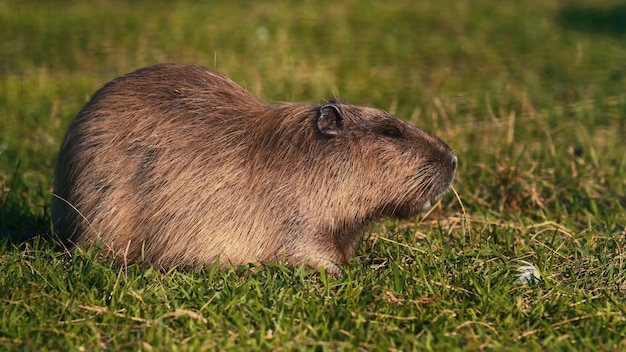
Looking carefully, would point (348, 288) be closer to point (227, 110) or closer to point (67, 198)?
point (227, 110)

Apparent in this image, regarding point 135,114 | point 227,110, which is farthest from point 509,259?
point 135,114

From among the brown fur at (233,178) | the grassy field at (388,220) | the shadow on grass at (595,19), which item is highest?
the brown fur at (233,178)

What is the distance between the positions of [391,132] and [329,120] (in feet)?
0.90

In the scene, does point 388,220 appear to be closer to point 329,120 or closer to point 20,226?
point 329,120

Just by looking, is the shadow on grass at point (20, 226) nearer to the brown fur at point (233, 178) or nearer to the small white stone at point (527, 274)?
the brown fur at point (233, 178)

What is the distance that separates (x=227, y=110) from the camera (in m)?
4.50

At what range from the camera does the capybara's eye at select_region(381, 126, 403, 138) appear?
4.43 m

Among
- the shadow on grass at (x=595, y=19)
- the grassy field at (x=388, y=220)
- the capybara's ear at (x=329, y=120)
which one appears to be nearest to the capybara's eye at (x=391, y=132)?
the capybara's ear at (x=329, y=120)

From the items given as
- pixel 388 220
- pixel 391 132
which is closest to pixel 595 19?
pixel 388 220

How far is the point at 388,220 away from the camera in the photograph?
5102mm

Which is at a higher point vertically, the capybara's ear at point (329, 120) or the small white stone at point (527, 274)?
the capybara's ear at point (329, 120)

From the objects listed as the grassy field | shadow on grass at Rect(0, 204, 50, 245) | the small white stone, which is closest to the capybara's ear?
the grassy field

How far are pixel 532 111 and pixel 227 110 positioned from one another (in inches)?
118

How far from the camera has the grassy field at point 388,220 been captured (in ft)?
12.0
